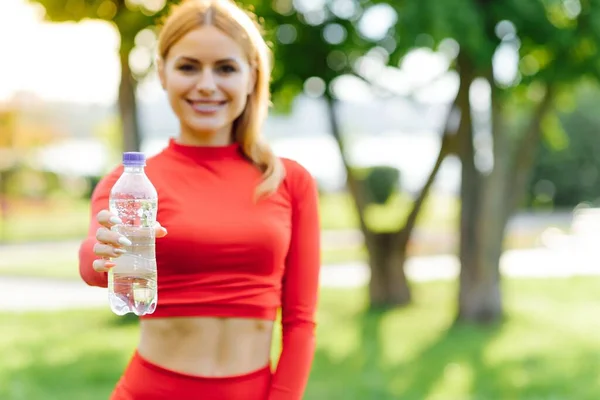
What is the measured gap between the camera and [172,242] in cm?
253

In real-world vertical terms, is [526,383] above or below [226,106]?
below

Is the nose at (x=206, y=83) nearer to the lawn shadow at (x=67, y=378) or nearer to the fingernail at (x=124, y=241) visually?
the fingernail at (x=124, y=241)

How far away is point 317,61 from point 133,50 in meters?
2.05

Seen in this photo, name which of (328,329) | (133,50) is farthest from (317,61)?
(328,329)

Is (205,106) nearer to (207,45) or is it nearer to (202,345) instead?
(207,45)

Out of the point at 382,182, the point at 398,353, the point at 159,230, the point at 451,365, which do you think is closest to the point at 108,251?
the point at 159,230

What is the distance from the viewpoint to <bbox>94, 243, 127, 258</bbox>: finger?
2355 millimetres

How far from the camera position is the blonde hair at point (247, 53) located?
2.61 metres

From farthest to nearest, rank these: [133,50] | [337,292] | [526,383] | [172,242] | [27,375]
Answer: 1. [337,292]
2. [133,50]
3. [27,375]
4. [526,383]
5. [172,242]

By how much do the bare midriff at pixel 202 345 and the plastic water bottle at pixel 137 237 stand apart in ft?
0.29

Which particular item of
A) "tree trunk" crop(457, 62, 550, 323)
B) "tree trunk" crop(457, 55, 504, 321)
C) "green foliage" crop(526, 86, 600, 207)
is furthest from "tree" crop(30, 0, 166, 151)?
"green foliage" crop(526, 86, 600, 207)

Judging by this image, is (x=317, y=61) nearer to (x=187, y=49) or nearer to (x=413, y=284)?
(x=413, y=284)

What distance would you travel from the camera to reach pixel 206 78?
259 centimetres

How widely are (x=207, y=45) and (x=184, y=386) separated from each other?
35.3 inches
